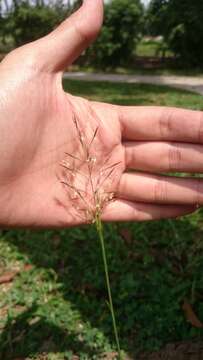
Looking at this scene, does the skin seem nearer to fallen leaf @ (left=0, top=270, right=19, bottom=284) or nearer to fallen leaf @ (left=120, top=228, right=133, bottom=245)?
fallen leaf @ (left=0, top=270, right=19, bottom=284)

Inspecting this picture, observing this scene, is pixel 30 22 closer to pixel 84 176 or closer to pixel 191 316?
pixel 84 176

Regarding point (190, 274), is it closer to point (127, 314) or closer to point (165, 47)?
point (127, 314)

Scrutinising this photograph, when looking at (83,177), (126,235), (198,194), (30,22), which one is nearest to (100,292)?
(126,235)

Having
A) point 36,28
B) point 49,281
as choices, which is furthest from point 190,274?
point 36,28

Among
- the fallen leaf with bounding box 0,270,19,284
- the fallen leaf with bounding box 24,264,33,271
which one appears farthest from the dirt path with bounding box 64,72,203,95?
the fallen leaf with bounding box 0,270,19,284

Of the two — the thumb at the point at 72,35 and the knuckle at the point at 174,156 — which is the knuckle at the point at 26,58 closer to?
the thumb at the point at 72,35
